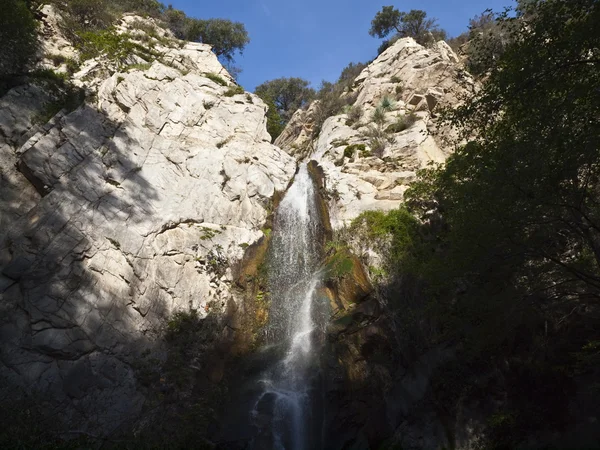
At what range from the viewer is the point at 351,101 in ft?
108

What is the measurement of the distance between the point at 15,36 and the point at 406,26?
35.4 metres

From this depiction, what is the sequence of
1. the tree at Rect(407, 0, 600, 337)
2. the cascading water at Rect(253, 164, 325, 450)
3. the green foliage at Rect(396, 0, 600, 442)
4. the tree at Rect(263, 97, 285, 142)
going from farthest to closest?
1. the tree at Rect(263, 97, 285, 142)
2. the cascading water at Rect(253, 164, 325, 450)
3. the green foliage at Rect(396, 0, 600, 442)
4. the tree at Rect(407, 0, 600, 337)

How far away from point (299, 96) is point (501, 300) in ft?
130

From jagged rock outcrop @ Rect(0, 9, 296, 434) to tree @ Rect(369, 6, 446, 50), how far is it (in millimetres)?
24068

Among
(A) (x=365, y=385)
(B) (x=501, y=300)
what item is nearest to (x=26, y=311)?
(A) (x=365, y=385)

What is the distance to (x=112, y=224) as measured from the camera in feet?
50.0

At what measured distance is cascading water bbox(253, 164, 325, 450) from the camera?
11469 mm

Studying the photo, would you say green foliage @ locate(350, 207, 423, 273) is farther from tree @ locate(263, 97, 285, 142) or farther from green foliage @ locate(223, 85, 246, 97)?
tree @ locate(263, 97, 285, 142)

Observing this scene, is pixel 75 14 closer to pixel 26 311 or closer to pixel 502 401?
pixel 26 311

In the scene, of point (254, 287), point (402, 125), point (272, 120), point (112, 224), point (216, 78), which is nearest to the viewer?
point (112, 224)

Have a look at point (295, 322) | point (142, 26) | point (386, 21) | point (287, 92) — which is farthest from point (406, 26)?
point (295, 322)

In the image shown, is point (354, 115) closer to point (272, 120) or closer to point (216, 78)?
point (272, 120)

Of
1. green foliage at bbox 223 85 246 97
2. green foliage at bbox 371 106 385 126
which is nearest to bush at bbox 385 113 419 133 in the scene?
green foliage at bbox 371 106 385 126

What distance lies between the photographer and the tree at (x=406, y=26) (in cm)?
3797
